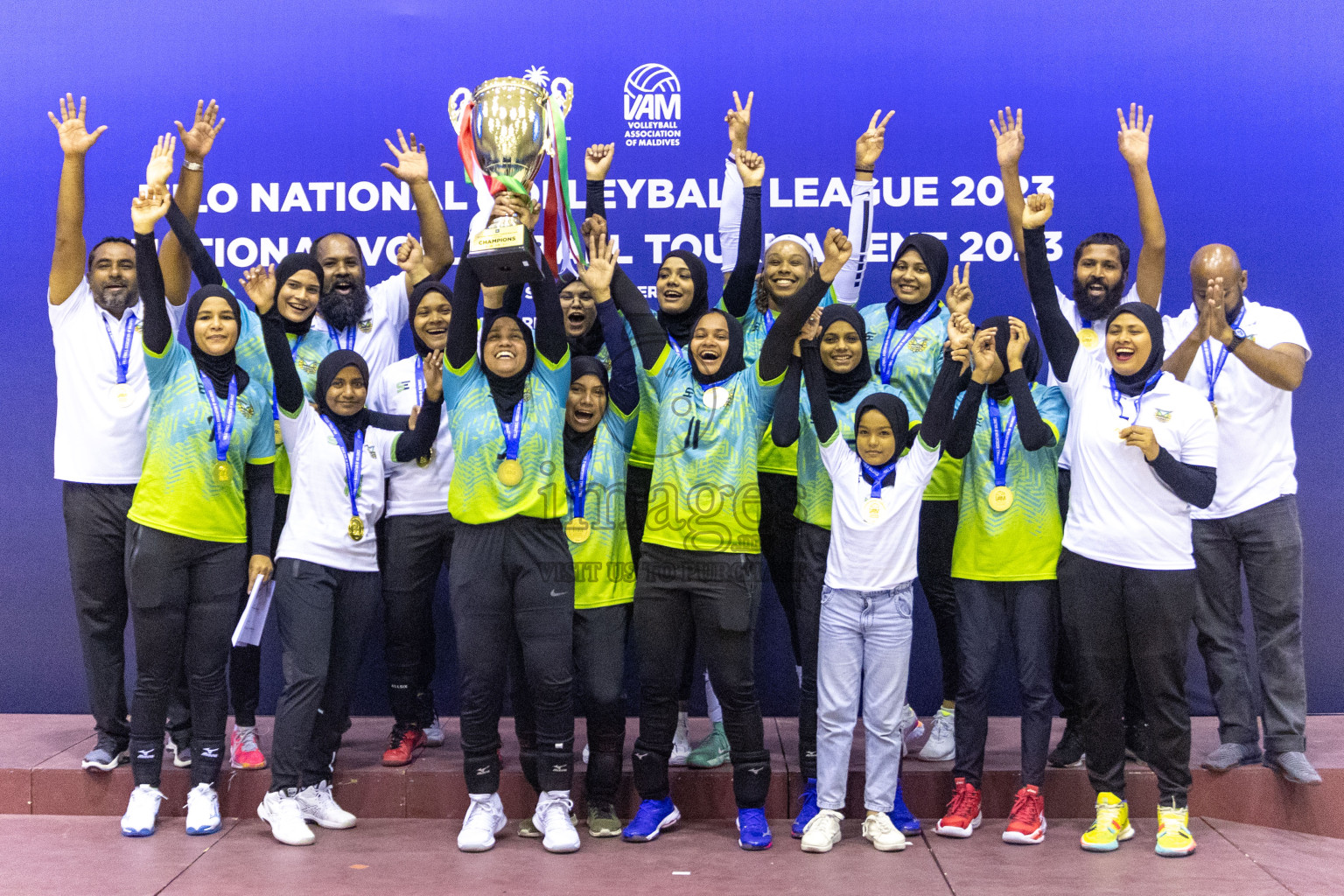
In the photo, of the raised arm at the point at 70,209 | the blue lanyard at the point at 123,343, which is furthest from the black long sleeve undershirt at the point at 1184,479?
the raised arm at the point at 70,209

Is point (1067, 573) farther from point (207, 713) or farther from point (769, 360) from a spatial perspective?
point (207, 713)

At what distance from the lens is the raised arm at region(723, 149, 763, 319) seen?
418 cm

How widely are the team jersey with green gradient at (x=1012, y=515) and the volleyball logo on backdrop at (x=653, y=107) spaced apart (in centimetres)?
→ 198

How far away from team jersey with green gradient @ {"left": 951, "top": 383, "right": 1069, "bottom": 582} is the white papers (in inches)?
93.2

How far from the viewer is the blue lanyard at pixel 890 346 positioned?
13.9 ft

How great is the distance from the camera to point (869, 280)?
512 cm

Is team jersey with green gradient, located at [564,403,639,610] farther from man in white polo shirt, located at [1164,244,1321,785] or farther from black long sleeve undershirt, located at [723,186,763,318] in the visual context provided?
man in white polo shirt, located at [1164,244,1321,785]

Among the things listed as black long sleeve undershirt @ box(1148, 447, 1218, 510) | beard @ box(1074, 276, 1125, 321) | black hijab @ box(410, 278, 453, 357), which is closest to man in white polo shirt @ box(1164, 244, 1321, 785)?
beard @ box(1074, 276, 1125, 321)

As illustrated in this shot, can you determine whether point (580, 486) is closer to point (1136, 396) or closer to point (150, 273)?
point (150, 273)

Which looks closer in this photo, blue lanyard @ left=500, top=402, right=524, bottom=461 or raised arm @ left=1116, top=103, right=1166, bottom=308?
blue lanyard @ left=500, top=402, right=524, bottom=461

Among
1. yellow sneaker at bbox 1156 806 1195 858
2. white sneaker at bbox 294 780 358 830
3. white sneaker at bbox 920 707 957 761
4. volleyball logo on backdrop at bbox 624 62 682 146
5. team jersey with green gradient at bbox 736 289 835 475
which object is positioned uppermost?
volleyball logo on backdrop at bbox 624 62 682 146

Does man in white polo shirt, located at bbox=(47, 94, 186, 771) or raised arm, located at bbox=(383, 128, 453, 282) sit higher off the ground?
raised arm, located at bbox=(383, 128, 453, 282)

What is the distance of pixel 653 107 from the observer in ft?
16.9

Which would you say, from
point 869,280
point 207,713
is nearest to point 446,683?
point 207,713
